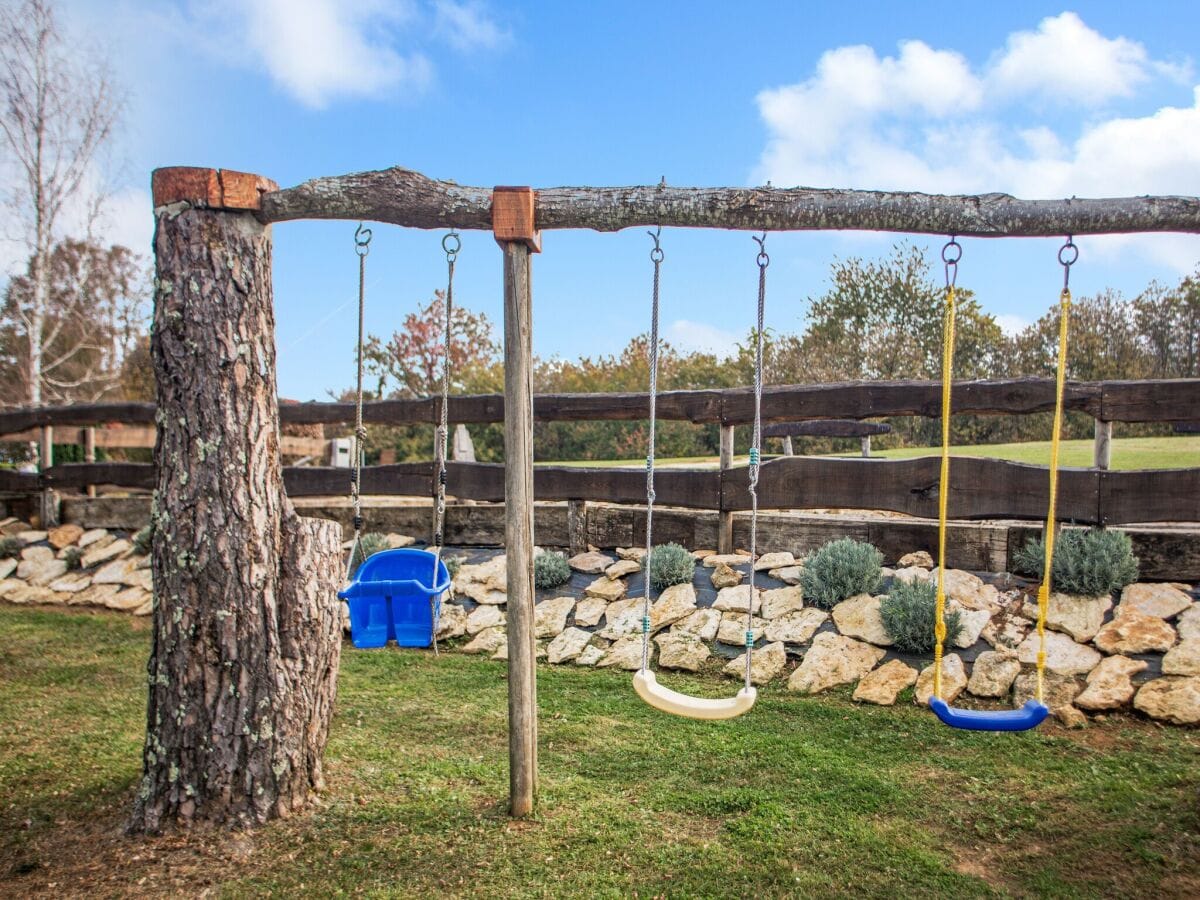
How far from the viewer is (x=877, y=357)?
2192 centimetres

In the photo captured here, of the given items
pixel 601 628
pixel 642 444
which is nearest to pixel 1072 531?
pixel 601 628

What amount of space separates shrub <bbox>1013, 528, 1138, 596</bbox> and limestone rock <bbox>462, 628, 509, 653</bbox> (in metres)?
4.34

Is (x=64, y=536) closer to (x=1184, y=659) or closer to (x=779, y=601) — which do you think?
(x=779, y=601)

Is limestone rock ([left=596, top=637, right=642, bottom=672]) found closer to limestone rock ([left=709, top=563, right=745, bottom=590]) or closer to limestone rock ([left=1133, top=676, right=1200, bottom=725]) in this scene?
limestone rock ([left=709, top=563, right=745, bottom=590])

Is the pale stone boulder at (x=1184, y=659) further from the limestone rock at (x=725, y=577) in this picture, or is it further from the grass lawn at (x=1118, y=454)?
the grass lawn at (x=1118, y=454)

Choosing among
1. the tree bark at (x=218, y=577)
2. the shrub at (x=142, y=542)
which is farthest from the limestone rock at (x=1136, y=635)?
the shrub at (x=142, y=542)

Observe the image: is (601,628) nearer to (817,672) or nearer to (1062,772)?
(817,672)

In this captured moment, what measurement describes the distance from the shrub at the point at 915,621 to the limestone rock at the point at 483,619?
3.28 m

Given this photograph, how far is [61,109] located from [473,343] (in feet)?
36.9

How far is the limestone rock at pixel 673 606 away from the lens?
6.89 meters

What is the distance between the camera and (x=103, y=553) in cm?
1072


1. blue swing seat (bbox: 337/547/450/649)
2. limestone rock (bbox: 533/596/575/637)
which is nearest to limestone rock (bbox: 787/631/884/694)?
limestone rock (bbox: 533/596/575/637)

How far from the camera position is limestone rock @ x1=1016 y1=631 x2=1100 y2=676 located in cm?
562

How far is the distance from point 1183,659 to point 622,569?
4.28 meters
